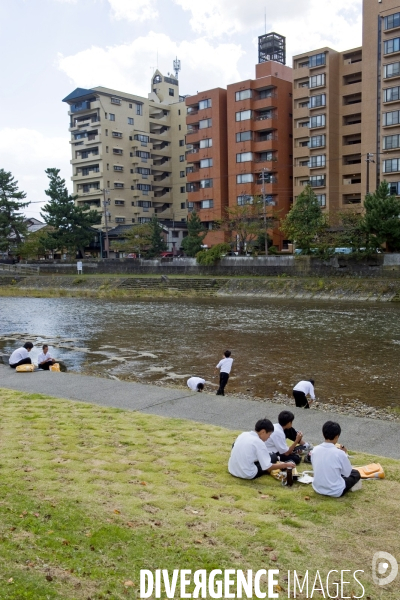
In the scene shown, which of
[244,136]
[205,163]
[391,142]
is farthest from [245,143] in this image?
[391,142]

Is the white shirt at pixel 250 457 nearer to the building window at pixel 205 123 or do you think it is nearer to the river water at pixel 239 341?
the river water at pixel 239 341

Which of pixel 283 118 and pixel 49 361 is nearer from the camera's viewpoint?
pixel 49 361

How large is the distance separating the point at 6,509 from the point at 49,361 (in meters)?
11.2

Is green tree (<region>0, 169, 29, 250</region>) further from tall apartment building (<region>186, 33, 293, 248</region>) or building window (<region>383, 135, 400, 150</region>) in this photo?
building window (<region>383, 135, 400, 150</region>)

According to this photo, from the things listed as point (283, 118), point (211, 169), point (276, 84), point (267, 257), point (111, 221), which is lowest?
point (267, 257)

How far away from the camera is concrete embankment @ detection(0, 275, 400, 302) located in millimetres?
42219

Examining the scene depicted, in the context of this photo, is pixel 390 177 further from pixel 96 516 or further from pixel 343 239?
pixel 96 516

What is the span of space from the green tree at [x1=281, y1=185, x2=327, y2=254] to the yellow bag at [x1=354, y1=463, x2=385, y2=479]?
140 feet

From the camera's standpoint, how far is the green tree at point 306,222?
48.9 m

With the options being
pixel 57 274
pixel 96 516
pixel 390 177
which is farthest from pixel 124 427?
pixel 57 274

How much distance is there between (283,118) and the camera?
63750 millimetres

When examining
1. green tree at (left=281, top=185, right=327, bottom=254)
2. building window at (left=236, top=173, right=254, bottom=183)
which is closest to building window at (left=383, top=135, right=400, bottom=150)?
green tree at (left=281, top=185, right=327, bottom=254)

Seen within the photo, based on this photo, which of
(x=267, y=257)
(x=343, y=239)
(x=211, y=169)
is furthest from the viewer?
(x=211, y=169)

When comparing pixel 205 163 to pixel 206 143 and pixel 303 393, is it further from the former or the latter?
pixel 303 393
